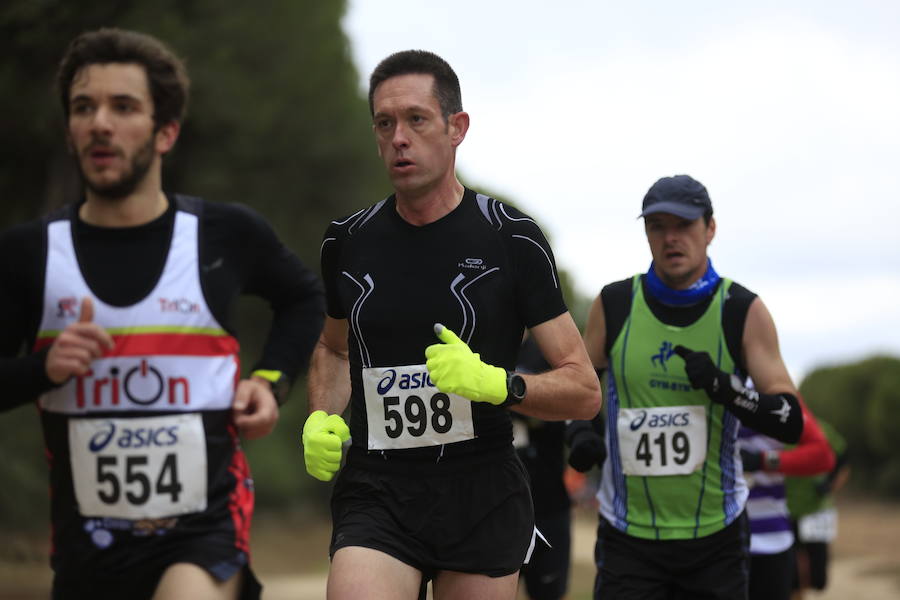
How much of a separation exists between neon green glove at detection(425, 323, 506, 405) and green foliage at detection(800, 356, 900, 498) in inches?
1037

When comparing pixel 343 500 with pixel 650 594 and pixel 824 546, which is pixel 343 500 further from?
pixel 824 546

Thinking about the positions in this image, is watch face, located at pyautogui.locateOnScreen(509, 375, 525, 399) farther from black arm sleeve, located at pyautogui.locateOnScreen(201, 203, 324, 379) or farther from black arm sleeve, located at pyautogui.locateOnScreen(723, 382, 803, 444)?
black arm sleeve, located at pyautogui.locateOnScreen(723, 382, 803, 444)

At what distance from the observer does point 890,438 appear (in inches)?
1145

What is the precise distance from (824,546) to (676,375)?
7376 millimetres

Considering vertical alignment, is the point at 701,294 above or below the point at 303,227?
below

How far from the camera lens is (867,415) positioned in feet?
99.0

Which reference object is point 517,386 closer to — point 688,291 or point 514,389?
point 514,389

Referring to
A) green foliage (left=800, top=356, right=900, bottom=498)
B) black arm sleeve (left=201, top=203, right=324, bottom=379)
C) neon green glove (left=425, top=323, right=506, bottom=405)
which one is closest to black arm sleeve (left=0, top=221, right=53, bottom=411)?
black arm sleeve (left=201, top=203, right=324, bottom=379)

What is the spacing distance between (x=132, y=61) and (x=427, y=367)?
1.44 m

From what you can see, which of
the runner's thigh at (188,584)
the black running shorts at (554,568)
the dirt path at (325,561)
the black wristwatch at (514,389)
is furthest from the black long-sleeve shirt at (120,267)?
the dirt path at (325,561)

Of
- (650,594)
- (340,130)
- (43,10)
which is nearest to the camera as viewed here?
(650,594)

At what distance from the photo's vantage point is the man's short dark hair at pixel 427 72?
4348 millimetres

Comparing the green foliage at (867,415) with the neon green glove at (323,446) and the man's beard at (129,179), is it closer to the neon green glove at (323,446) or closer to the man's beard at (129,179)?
the neon green glove at (323,446)

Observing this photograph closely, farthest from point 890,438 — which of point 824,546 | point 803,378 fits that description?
point 824,546
